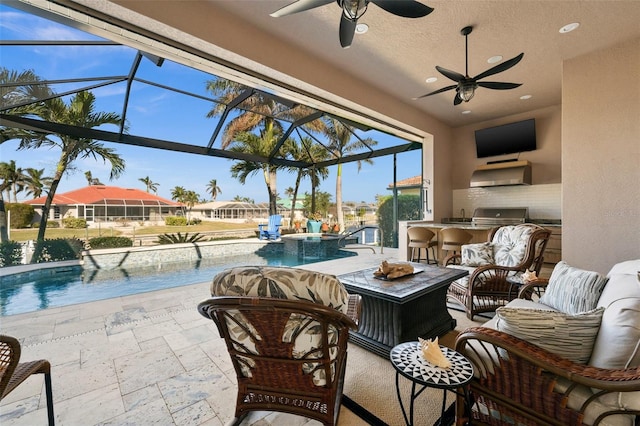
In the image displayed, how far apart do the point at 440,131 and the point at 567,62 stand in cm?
276

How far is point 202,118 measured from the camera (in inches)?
344

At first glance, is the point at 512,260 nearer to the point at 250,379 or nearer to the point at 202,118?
the point at 250,379

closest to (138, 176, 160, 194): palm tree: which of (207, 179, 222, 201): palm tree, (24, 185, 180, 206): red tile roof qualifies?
(24, 185, 180, 206): red tile roof

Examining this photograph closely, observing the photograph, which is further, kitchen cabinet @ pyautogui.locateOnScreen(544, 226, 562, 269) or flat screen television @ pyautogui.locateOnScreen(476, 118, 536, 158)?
flat screen television @ pyautogui.locateOnScreen(476, 118, 536, 158)

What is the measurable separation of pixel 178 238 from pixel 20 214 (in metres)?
3.86

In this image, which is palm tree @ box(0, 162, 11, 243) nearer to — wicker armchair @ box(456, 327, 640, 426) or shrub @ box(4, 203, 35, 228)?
shrub @ box(4, 203, 35, 228)

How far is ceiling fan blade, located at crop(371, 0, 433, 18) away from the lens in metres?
2.04

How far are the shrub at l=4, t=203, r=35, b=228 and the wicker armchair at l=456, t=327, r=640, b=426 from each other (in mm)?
7995

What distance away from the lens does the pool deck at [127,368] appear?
1.59 m

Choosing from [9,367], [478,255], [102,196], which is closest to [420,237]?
[478,255]

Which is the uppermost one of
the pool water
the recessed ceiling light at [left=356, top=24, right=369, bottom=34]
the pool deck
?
the recessed ceiling light at [left=356, top=24, right=369, bottom=34]

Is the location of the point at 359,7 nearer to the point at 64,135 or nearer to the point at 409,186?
the point at 409,186

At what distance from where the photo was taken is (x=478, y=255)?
3514mm

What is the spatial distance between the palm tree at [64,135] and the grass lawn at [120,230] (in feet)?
0.86
